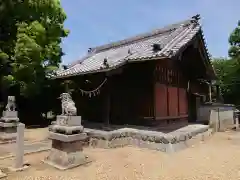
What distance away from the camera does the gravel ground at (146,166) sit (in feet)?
19.2

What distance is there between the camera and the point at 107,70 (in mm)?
10000

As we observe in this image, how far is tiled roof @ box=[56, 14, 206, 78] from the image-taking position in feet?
33.3

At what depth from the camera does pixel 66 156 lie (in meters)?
6.54

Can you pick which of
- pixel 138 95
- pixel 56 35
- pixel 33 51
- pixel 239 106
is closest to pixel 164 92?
pixel 138 95

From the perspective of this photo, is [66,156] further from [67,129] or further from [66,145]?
[67,129]

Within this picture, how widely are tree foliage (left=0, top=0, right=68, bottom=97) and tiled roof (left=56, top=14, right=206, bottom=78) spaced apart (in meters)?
1.81

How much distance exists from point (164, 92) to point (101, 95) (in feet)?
11.6

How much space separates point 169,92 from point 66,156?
763 cm

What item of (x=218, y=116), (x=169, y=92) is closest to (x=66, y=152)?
(x=169, y=92)

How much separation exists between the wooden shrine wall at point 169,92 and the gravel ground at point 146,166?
3.17m

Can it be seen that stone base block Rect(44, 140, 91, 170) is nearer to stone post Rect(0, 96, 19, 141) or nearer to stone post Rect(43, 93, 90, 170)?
stone post Rect(43, 93, 90, 170)

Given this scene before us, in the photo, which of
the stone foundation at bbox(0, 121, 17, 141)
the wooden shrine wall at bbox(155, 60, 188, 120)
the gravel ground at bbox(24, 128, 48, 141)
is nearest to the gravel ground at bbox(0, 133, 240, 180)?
the wooden shrine wall at bbox(155, 60, 188, 120)

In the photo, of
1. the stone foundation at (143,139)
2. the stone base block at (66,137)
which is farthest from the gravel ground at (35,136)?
the stone base block at (66,137)

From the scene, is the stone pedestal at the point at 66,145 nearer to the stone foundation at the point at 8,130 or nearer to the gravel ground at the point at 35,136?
the gravel ground at the point at 35,136
